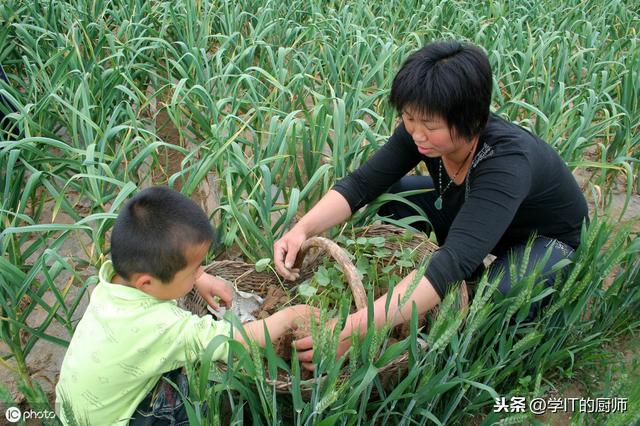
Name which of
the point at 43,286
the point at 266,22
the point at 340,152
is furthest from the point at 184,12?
the point at 43,286

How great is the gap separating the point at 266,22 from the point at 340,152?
135 cm

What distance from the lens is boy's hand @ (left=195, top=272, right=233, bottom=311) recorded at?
4.56 feet

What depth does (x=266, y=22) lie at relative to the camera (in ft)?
9.34

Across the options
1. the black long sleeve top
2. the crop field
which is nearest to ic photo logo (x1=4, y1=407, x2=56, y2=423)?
the crop field

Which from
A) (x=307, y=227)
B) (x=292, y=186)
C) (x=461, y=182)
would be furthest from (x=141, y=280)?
(x=292, y=186)

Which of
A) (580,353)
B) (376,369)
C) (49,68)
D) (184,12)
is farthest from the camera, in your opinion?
(184,12)

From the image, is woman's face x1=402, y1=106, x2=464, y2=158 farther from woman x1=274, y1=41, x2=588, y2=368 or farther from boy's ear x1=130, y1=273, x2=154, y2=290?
boy's ear x1=130, y1=273, x2=154, y2=290

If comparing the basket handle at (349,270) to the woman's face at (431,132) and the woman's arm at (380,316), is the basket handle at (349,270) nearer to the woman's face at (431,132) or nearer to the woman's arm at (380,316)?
the woman's arm at (380,316)

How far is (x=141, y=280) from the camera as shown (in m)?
1.09

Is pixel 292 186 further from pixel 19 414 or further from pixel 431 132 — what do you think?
pixel 19 414

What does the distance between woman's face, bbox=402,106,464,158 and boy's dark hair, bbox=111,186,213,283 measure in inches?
23.5

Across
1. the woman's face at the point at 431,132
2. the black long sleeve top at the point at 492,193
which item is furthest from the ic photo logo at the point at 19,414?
the woman's face at the point at 431,132

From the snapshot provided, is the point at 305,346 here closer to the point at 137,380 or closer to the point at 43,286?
the point at 137,380

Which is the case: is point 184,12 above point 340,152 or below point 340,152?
above
